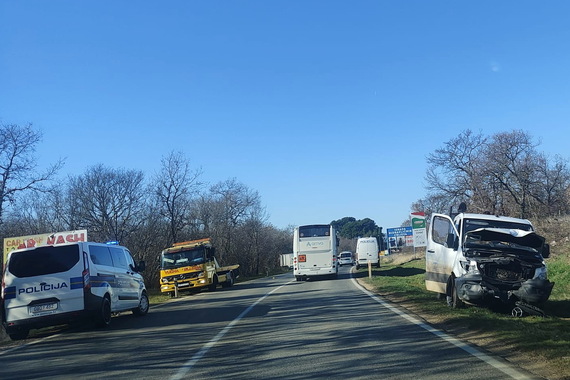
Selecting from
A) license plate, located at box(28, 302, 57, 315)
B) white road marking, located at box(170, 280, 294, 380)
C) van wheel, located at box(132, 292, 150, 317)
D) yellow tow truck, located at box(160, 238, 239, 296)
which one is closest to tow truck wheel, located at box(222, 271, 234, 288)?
yellow tow truck, located at box(160, 238, 239, 296)

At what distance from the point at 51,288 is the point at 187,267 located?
593 inches

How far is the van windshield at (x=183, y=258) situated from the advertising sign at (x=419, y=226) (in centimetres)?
1175

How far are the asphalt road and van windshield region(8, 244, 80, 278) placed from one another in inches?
63.4

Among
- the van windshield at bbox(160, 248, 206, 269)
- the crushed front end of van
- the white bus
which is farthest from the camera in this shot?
the white bus

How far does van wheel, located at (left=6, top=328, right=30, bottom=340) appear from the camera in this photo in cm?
1230

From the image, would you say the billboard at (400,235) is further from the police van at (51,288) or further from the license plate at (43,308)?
the license plate at (43,308)

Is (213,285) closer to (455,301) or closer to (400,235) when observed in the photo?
(455,301)

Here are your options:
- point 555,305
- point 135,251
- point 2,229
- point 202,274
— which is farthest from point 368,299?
point 135,251

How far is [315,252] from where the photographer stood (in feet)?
99.0

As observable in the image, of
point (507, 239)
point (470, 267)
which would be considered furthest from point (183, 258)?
point (507, 239)

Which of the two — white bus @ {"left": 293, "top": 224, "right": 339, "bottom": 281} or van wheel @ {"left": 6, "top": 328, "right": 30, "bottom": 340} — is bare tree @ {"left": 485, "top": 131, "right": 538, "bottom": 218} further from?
van wheel @ {"left": 6, "top": 328, "right": 30, "bottom": 340}

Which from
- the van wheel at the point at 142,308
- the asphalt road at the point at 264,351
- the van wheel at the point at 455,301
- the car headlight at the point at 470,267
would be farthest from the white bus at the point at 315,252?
the car headlight at the point at 470,267

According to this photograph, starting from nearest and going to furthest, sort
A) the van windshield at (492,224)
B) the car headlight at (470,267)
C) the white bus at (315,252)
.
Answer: the car headlight at (470,267) → the van windshield at (492,224) → the white bus at (315,252)

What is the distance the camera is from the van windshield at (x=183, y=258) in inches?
1083
